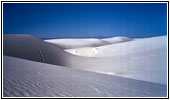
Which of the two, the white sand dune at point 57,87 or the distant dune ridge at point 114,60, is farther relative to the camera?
the distant dune ridge at point 114,60

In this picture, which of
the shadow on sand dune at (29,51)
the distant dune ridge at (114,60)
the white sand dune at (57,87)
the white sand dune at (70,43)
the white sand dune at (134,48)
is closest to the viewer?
the white sand dune at (57,87)

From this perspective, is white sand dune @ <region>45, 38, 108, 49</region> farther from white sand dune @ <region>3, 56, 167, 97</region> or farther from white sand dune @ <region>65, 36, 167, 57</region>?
white sand dune @ <region>3, 56, 167, 97</region>

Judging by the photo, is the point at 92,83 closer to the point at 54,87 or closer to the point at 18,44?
the point at 54,87

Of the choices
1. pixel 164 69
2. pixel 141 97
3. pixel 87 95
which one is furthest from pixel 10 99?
pixel 164 69

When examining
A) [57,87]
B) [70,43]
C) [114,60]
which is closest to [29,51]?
[114,60]

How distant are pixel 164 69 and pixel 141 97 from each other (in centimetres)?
276

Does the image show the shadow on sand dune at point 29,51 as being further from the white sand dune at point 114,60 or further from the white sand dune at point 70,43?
the white sand dune at point 70,43

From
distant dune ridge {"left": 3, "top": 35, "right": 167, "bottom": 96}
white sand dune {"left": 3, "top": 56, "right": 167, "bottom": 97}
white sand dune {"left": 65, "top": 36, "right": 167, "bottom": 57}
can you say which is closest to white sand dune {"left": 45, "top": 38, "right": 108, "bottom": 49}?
white sand dune {"left": 65, "top": 36, "right": 167, "bottom": 57}

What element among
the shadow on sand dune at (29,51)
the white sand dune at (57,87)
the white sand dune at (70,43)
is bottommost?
the white sand dune at (57,87)

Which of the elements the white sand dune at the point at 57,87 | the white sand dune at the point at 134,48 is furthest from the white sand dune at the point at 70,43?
the white sand dune at the point at 57,87

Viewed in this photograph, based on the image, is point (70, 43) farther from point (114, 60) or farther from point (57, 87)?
point (57, 87)

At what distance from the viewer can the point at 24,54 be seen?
10.0m

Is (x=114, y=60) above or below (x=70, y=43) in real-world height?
below

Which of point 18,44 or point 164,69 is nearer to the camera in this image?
point 164,69
